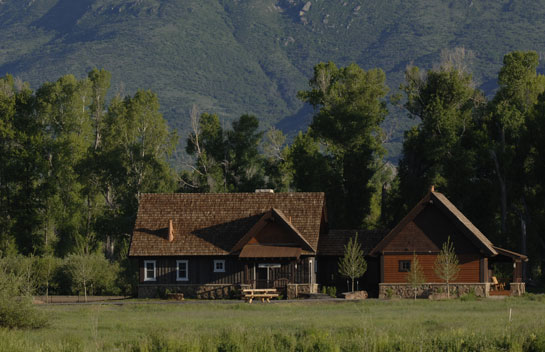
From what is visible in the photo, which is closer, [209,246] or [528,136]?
[209,246]

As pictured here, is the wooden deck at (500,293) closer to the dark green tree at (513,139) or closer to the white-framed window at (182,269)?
the dark green tree at (513,139)

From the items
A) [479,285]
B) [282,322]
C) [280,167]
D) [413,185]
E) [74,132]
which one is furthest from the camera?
[74,132]

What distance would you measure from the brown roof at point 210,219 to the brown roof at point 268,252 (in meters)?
1.40

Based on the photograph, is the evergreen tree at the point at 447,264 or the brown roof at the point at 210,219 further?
the brown roof at the point at 210,219

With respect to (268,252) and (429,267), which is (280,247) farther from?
(429,267)

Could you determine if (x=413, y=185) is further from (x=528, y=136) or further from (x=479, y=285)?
(x=479, y=285)

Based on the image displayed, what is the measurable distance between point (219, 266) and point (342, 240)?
837 cm

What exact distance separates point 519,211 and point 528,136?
19.6 ft

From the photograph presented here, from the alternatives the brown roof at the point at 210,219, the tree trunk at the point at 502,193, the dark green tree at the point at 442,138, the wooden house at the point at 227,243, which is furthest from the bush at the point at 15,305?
the tree trunk at the point at 502,193

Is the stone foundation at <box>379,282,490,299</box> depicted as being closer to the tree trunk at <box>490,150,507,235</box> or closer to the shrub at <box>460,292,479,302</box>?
the shrub at <box>460,292,479,302</box>

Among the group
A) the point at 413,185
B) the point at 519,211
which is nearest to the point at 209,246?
the point at 413,185

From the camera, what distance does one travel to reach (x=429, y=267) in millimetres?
60812

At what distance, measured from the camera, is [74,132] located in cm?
8994

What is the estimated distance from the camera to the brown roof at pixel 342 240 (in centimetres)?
6531
